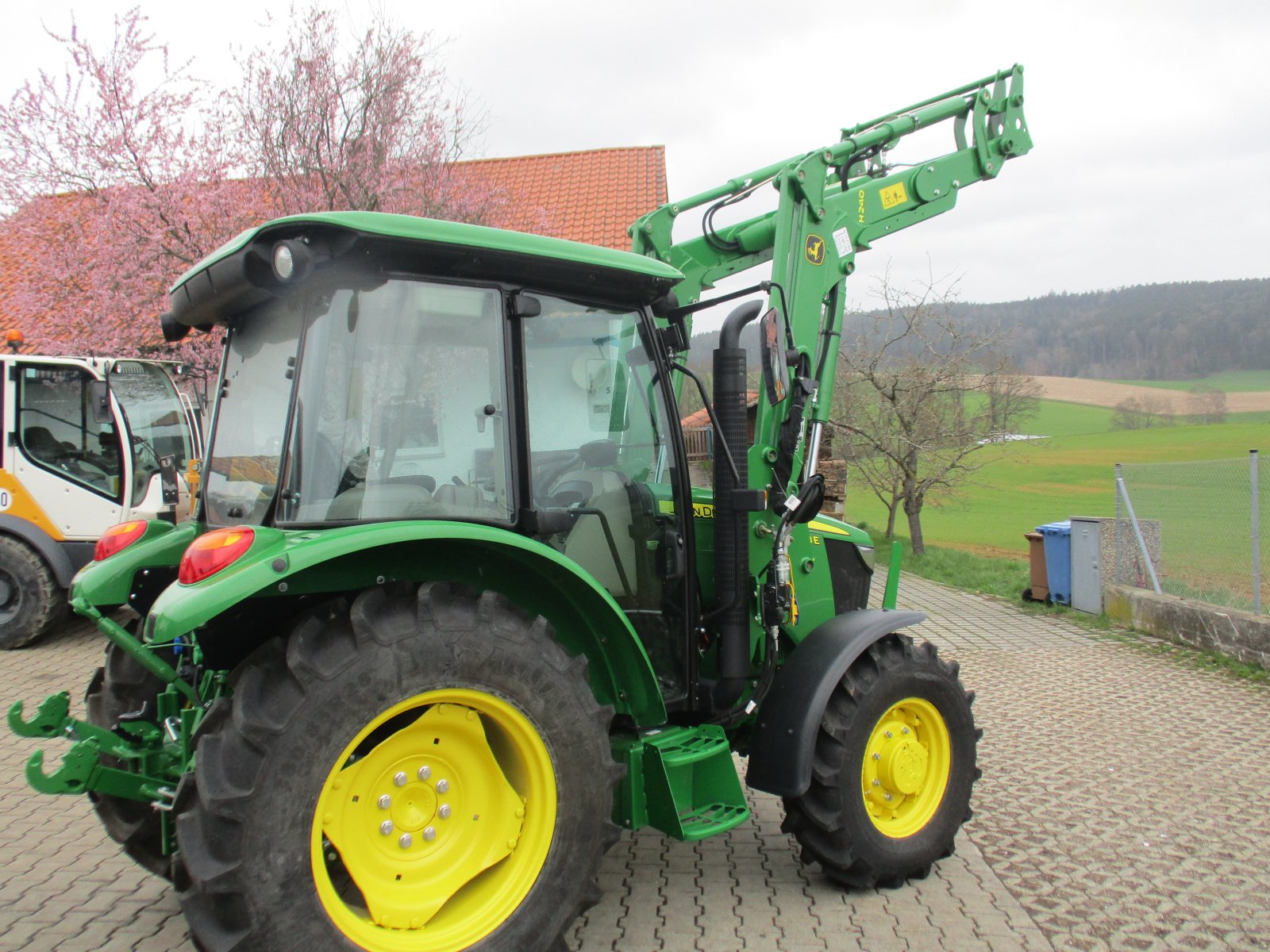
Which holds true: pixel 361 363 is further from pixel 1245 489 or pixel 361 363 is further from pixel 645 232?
pixel 1245 489

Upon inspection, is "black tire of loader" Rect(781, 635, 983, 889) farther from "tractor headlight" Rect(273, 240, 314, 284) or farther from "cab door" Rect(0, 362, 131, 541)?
"cab door" Rect(0, 362, 131, 541)

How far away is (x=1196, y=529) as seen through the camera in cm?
967

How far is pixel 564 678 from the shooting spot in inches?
116

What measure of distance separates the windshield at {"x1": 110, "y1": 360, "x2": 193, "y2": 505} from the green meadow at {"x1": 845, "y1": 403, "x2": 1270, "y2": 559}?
15.7 metres

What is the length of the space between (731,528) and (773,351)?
2.31ft

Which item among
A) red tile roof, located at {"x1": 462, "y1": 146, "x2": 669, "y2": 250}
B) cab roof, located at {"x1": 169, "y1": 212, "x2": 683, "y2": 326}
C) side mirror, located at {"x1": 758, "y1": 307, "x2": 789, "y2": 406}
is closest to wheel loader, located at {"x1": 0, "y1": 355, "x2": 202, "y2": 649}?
cab roof, located at {"x1": 169, "y1": 212, "x2": 683, "y2": 326}

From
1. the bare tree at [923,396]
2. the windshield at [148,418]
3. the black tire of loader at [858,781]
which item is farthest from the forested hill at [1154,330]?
the black tire of loader at [858,781]

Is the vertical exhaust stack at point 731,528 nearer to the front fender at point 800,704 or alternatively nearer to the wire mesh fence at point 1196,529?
the front fender at point 800,704

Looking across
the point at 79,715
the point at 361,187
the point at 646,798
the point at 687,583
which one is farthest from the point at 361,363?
the point at 361,187

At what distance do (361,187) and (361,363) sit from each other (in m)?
9.59

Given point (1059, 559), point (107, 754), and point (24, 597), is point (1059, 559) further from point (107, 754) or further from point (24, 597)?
point (24, 597)

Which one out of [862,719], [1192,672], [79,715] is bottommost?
[1192,672]

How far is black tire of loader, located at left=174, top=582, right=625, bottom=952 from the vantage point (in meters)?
2.47

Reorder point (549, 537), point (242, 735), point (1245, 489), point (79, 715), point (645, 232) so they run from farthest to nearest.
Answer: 1. point (1245, 489)
2. point (79, 715)
3. point (645, 232)
4. point (549, 537)
5. point (242, 735)
